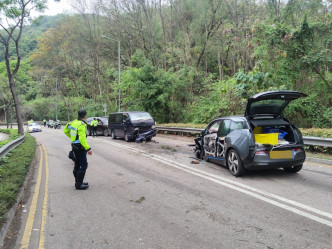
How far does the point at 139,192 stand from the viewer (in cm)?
577

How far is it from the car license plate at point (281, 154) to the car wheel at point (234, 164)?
2.47 ft

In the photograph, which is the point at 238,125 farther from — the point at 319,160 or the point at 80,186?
the point at 80,186

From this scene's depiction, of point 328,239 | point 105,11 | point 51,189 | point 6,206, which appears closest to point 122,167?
point 51,189

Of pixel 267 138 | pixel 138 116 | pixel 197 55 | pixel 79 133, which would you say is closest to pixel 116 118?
pixel 138 116

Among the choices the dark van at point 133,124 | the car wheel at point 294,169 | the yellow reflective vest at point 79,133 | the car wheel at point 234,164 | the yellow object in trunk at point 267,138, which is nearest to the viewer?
the yellow reflective vest at point 79,133

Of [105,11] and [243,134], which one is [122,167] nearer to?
[243,134]

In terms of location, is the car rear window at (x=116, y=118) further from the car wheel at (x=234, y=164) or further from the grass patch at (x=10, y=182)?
the car wheel at (x=234, y=164)

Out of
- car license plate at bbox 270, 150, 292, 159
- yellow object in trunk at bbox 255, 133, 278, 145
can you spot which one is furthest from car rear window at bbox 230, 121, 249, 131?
car license plate at bbox 270, 150, 292, 159

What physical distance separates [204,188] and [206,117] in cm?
1642

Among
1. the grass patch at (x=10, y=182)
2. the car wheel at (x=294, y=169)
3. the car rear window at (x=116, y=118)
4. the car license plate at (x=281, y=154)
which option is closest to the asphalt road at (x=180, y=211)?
the car wheel at (x=294, y=169)

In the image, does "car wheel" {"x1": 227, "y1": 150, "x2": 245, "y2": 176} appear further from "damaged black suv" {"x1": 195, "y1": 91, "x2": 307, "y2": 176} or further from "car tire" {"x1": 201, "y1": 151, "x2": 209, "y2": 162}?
"car tire" {"x1": 201, "y1": 151, "x2": 209, "y2": 162}

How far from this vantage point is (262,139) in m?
6.38

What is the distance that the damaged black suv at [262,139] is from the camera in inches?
246

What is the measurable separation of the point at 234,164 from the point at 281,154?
115 centimetres
